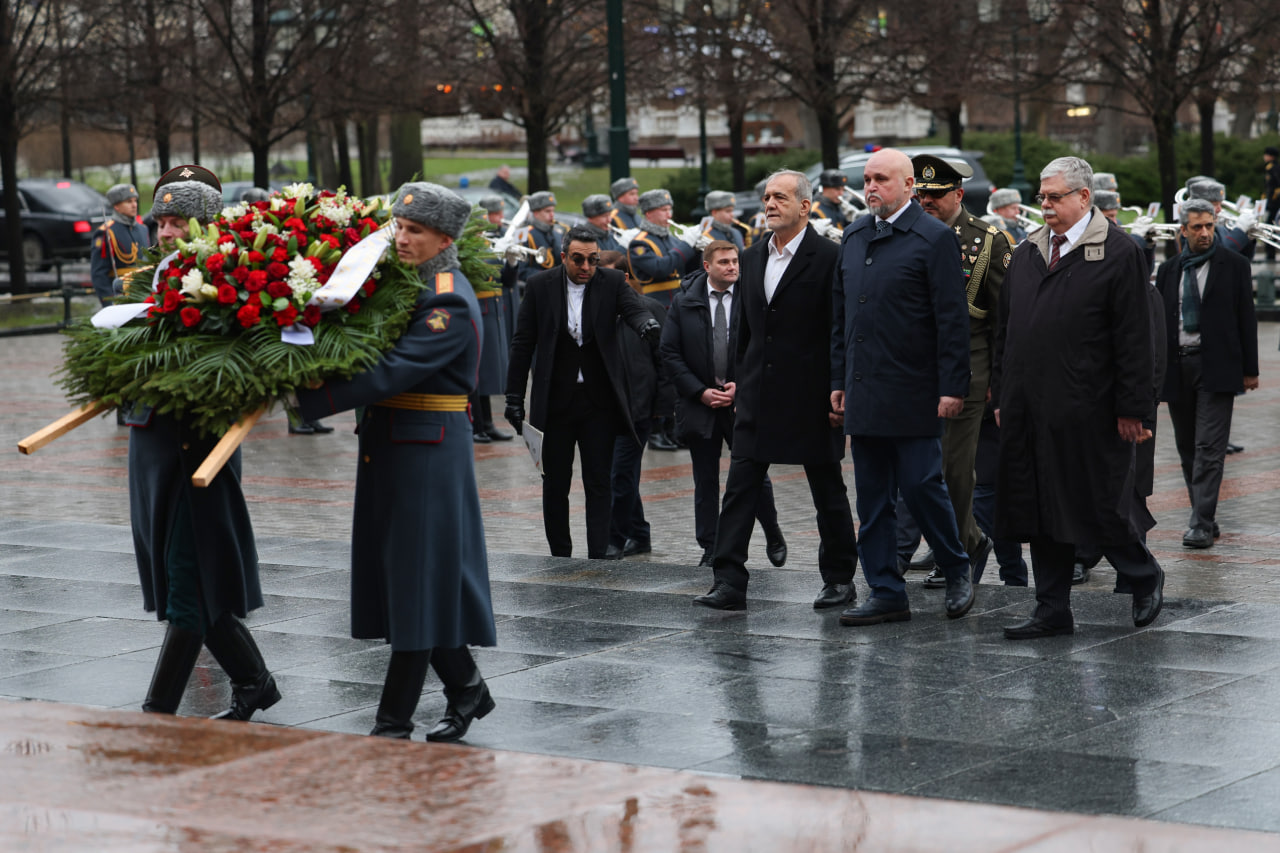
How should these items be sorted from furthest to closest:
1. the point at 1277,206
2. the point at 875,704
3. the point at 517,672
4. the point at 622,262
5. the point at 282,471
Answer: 1. the point at 1277,206
2. the point at 282,471
3. the point at 622,262
4. the point at 517,672
5. the point at 875,704

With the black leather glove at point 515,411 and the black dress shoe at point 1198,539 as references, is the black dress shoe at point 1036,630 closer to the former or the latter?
the black dress shoe at point 1198,539

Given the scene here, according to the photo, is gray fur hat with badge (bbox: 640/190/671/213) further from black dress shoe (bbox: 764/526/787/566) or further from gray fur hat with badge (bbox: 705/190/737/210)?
black dress shoe (bbox: 764/526/787/566)

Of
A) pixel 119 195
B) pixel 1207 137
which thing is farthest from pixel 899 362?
pixel 1207 137

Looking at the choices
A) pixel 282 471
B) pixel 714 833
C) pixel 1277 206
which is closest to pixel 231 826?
pixel 714 833

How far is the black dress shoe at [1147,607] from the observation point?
6.98m

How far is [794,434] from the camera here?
7.44 m

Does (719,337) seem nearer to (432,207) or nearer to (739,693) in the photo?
(739,693)

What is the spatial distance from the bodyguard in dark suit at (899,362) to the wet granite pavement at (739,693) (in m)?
0.32

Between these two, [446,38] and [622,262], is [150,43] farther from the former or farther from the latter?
[622,262]

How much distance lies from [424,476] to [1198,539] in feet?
18.3

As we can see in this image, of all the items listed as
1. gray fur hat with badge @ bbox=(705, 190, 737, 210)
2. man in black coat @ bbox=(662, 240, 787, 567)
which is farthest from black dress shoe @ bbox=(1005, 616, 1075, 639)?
gray fur hat with badge @ bbox=(705, 190, 737, 210)

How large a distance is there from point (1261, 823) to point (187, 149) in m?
64.1

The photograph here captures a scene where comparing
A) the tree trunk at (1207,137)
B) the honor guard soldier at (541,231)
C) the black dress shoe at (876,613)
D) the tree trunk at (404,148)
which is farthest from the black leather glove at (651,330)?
the tree trunk at (404,148)

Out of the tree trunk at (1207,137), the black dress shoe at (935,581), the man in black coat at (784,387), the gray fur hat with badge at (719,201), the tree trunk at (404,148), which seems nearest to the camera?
the man in black coat at (784,387)
